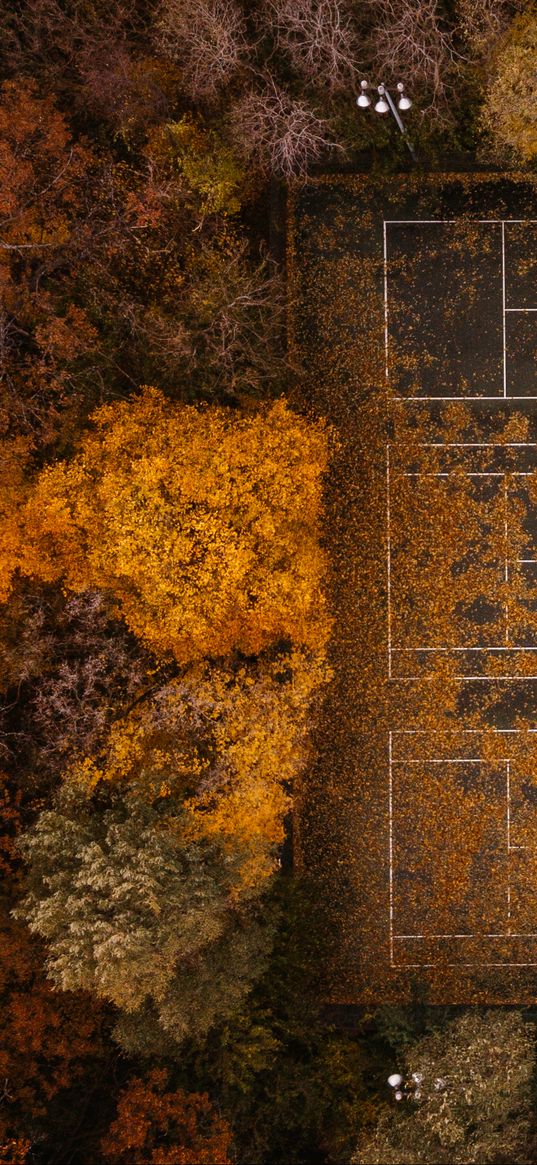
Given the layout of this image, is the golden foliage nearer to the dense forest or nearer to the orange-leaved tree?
the dense forest

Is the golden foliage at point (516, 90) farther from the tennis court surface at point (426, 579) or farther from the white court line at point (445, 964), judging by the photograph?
the white court line at point (445, 964)

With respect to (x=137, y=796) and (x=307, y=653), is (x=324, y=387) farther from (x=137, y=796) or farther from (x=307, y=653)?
(x=137, y=796)

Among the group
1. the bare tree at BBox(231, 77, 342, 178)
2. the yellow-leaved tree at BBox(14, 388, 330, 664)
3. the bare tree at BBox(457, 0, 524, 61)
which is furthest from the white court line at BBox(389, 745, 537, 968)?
the bare tree at BBox(457, 0, 524, 61)

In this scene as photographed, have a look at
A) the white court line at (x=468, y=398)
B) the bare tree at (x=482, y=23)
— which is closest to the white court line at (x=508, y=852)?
the white court line at (x=468, y=398)

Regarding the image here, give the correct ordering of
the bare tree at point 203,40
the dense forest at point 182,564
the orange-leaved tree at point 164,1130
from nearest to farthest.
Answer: the orange-leaved tree at point 164,1130 < the dense forest at point 182,564 < the bare tree at point 203,40

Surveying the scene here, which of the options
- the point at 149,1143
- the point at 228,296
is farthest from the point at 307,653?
the point at 149,1143

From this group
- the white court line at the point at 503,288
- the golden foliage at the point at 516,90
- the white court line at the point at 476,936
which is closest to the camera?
the golden foliage at the point at 516,90

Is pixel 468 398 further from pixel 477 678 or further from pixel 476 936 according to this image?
pixel 476 936
